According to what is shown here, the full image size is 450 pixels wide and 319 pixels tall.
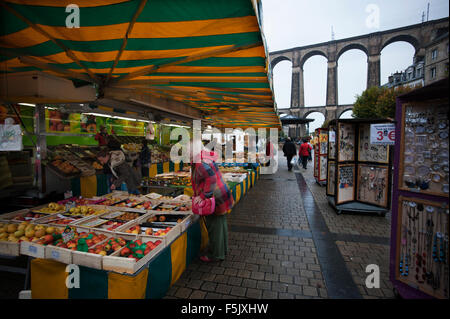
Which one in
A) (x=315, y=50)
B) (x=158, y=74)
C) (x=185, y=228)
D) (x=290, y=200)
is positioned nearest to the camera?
(x=185, y=228)

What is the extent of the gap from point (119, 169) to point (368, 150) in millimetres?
5858

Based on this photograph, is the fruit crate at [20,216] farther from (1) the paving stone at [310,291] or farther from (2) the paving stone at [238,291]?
(1) the paving stone at [310,291]

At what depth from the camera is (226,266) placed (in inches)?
125

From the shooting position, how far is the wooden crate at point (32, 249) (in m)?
2.28

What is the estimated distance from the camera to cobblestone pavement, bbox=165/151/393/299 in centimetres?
264

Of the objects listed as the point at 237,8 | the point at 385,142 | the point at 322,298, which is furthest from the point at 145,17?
the point at 385,142

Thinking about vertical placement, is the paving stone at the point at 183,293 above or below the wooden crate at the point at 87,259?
below

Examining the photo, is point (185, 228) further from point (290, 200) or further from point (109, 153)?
point (290, 200)

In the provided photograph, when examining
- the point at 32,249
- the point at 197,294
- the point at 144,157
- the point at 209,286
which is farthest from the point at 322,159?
the point at 32,249

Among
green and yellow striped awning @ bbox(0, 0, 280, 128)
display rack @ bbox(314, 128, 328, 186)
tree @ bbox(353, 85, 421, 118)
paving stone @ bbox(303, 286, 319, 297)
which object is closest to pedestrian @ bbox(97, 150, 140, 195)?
green and yellow striped awning @ bbox(0, 0, 280, 128)

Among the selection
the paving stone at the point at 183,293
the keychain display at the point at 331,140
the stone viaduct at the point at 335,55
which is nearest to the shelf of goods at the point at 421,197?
the paving stone at the point at 183,293

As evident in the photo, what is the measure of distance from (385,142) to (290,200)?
10.2ft

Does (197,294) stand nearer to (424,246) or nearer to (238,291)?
(238,291)

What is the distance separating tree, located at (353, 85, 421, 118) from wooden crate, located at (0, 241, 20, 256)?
27293 mm
